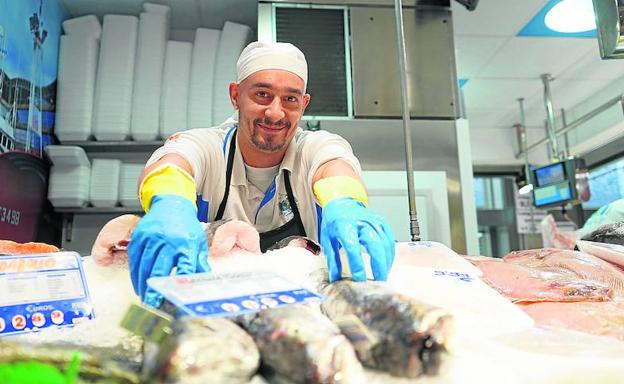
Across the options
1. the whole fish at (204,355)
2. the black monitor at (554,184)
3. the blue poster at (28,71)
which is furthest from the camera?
the black monitor at (554,184)

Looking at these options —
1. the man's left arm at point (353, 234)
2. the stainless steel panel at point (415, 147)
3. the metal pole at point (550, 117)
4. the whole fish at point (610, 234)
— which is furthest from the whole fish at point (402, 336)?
the metal pole at point (550, 117)

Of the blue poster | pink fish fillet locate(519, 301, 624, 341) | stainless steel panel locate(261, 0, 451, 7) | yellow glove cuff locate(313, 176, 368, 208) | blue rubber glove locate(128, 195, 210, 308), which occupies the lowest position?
pink fish fillet locate(519, 301, 624, 341)

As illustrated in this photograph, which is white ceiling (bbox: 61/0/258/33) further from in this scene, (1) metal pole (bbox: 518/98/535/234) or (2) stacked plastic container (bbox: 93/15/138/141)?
(1) metal pole (bbox: 518/98/535/234)

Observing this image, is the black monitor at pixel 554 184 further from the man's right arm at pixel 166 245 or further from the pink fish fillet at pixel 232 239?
the man's right arm at pixel 166 245

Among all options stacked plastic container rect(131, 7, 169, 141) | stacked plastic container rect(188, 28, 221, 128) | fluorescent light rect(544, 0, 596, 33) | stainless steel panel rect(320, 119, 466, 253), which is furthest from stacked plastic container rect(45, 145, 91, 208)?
fluorescent light rect(544, 0, 596, 33)

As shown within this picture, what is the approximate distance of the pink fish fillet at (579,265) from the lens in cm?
120

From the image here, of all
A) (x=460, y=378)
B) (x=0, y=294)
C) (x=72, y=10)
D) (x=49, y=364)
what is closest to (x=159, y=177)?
(x=0, y=294)

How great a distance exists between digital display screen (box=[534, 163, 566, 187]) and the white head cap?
154 inches

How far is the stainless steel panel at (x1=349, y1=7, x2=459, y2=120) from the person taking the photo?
121 inches

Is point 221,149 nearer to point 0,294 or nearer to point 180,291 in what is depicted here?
point 0,294

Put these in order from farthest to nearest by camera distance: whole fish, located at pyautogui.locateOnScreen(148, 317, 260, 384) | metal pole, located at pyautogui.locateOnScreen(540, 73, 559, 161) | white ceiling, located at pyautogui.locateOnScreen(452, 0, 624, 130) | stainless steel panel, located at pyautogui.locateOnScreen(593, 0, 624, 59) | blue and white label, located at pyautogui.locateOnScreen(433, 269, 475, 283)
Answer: metal pole, located at pyautogui.locateOnScreen(540, 73, 559, 161)
white ceiling, located at pyautogui.locateOnScreen(452, 0, 624, 130)
stainless steel panel, located at pyautogui.locateOnScreen(593, 0, 624, 59)
blue and white label, located at pyautogui.locateOnScreen(433, 269, 475, 283)
whole fish, located at pyautogui.locateOnScreen(148, 317, 260, 384)

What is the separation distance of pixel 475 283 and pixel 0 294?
0.87 metres

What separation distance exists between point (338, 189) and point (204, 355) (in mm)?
801

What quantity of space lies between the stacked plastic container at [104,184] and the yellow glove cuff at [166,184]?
7.04ft
